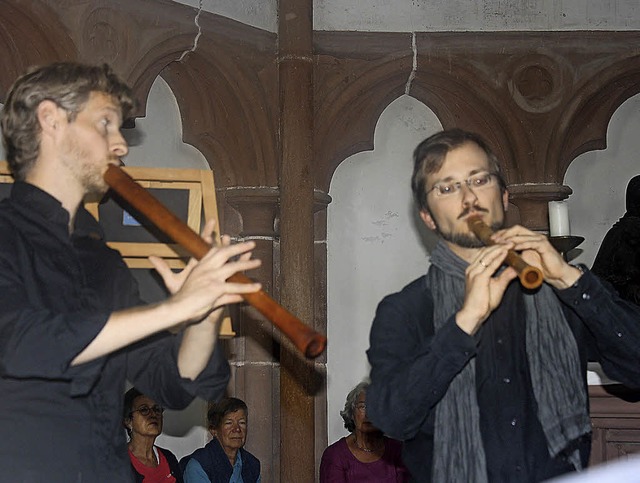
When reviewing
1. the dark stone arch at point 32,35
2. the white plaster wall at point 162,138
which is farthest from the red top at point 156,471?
the dark stone arch at point 32,35

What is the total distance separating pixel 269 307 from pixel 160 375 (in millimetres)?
373

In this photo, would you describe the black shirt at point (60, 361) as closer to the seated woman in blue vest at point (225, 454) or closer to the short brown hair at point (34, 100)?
the short brown hair at point (34, 100)

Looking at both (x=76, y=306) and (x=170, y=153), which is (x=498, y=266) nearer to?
(x=76, y=306)

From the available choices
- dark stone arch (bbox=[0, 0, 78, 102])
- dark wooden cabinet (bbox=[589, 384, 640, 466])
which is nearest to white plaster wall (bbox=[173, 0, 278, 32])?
dark stone arch (bbox=[0, 0, 78, 102])

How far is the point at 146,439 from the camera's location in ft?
18.0

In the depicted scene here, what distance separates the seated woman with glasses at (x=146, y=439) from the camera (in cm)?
545

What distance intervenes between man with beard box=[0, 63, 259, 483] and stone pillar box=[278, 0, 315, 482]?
10.9ft

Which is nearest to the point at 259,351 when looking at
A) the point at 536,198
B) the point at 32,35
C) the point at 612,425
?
the point at 536,198

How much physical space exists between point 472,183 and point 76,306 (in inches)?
38.0

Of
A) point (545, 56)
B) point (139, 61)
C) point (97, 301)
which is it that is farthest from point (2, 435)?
point (545, 56)

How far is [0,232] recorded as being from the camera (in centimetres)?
243

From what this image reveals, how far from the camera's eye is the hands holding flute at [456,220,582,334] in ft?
8.34

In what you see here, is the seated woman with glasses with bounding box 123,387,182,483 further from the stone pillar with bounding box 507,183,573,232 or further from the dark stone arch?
the stone pillar with bounding box 507,183,573,232

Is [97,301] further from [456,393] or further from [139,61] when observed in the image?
[139,61]
